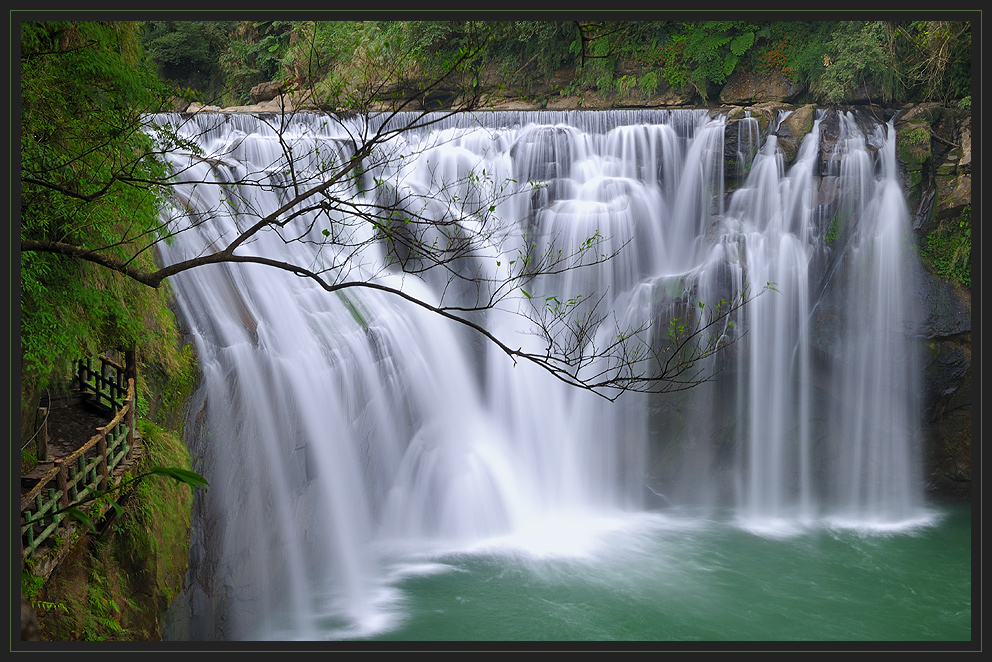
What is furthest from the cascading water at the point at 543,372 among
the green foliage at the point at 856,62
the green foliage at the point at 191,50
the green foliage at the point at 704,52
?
the green foliage at the point at 191,50

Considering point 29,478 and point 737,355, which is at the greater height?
point 737,355

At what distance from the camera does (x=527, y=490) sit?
10.4m

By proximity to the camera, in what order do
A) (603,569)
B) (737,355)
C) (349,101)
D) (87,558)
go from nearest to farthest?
(349,101) < (87,558) < (603,569) < (737,355)

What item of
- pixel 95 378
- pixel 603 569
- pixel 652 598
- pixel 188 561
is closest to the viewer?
pixel 95 378

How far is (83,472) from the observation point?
14.1 feet

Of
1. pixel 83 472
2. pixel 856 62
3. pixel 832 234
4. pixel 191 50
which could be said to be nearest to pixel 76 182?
pixel 83 472

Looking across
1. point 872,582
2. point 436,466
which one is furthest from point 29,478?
point 872,582

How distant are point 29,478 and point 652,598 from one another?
6385mm

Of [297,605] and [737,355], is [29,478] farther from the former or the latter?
[737,355]

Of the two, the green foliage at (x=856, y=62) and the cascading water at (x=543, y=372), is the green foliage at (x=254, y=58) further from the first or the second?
the green foliage at (x=856, y=62)

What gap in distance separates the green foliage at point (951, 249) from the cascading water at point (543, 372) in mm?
438

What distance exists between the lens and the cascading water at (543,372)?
26.2ft

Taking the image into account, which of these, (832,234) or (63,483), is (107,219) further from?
(832,234)

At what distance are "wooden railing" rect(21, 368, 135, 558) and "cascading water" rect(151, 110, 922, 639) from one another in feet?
5.27
